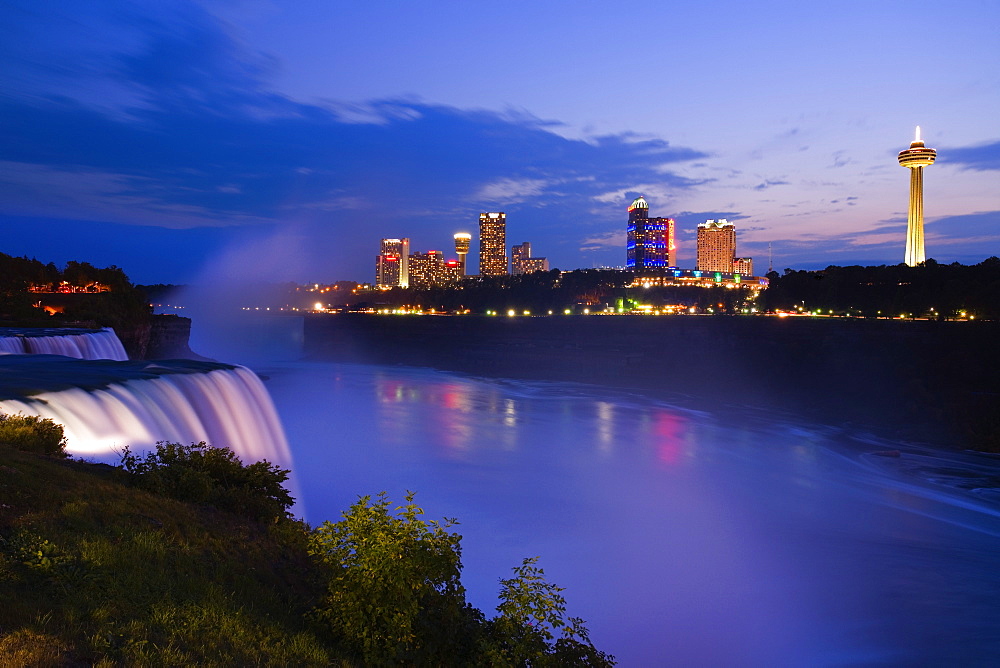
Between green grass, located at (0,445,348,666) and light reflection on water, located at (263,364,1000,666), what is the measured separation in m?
8.24

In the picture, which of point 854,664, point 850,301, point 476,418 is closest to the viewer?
point 854,664

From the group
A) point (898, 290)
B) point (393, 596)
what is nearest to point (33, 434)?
point (393, 596)

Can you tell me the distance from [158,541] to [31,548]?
160 centimetres

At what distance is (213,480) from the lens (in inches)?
477

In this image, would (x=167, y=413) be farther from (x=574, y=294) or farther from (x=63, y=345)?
(x=574, y=294)

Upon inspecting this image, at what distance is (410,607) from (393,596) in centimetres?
25

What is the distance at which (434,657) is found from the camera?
7.52 metres

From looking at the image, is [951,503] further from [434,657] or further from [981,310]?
[981,310]

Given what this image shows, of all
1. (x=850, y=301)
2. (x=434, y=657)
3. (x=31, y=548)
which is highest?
(x=850, y=301)

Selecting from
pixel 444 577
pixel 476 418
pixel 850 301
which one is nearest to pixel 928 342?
pixel 850 301

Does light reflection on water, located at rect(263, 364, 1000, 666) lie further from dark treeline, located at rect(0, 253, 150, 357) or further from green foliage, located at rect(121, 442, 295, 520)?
dark treeline, located at rect(0, 253, 150, 357)

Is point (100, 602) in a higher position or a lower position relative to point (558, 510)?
higher

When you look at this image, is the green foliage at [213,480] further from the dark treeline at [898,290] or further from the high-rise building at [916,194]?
the high-rise building at [916,194]

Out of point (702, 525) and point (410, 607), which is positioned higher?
point (410, 607)
